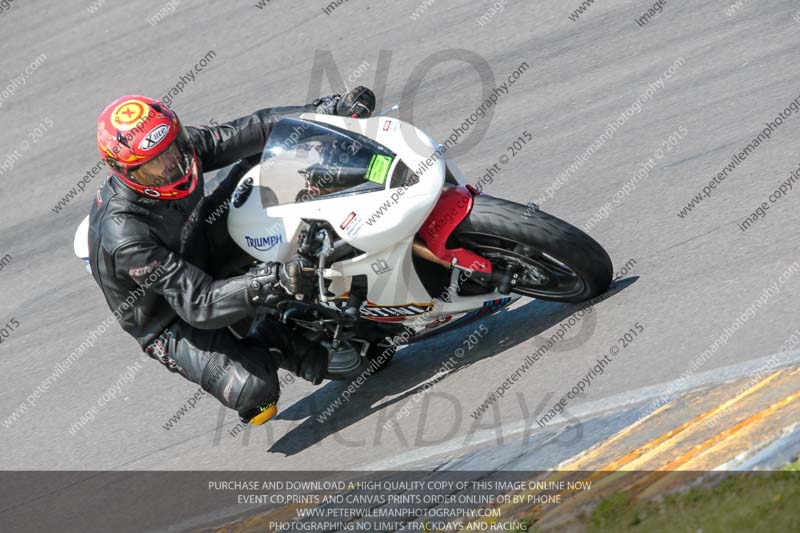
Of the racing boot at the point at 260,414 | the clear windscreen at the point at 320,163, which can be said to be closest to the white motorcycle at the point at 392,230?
the clear windscreen at the point at 320,163

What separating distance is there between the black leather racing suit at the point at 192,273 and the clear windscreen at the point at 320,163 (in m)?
0.49

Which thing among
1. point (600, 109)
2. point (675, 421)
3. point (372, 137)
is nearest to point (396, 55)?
point (600, 109)

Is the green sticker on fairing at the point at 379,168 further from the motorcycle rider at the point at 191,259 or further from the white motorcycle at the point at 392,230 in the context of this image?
the motorcycle rider at the point at 191,259

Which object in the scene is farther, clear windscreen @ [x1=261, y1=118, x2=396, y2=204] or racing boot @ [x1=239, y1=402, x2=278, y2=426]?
racing boot @ [x1=239, y1=402, x2=278, y2=426]

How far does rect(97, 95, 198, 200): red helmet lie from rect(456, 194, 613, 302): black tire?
5.04 ft

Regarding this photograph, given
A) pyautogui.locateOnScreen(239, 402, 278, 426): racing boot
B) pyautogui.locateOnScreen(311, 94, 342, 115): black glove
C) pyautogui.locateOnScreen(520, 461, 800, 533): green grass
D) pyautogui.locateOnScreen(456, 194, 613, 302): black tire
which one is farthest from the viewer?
pyautogui.locateOnScreen(239, 402, 278, 426): racing boot

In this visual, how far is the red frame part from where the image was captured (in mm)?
5457

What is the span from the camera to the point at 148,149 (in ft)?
17.4

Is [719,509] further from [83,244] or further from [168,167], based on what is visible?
[83,244]

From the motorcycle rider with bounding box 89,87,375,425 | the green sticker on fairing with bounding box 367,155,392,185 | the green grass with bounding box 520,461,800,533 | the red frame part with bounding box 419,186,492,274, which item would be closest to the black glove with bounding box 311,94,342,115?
the motorcycle rider with bounding box 89,87,375,425

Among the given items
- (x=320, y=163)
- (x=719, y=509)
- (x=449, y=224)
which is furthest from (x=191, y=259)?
(x=719, y=509)

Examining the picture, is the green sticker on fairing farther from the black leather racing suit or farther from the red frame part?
the black leather racing suit

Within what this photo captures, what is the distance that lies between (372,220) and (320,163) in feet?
1.42

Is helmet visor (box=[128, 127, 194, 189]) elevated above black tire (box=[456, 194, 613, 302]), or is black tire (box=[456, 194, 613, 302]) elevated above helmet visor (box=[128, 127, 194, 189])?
helmet visor (box=[128, 127, 194, 189])
